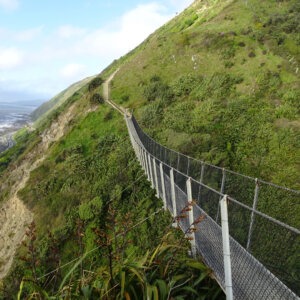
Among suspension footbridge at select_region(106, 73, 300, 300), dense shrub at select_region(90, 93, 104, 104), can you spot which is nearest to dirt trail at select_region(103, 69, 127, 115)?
dense shrub at select_region(90, 93, 104, 104)

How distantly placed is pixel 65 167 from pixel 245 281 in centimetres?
3269

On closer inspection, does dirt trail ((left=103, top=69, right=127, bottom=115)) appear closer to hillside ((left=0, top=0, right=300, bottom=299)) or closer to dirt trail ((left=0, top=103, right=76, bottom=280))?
hillside ((left=0, top=0, right=300, bottom=299))

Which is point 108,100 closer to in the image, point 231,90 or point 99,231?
point 231,90

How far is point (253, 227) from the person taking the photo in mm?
6883

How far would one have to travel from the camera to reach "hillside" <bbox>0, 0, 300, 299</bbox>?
20.5 meters

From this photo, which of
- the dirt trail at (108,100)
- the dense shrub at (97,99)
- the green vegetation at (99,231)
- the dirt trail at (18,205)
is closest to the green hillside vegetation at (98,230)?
the green vegetation at (99,231)

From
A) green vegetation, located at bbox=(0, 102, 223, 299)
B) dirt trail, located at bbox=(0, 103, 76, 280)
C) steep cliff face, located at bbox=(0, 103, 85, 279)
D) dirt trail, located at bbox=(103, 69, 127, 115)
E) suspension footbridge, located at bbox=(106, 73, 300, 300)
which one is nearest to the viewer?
suspension footbridge, located at bbox=(106, 73, 300, 300)

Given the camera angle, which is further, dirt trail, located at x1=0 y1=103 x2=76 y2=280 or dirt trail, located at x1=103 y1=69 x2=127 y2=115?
dirt trail, located at x1=103 y1=69 x2=127 y2=115

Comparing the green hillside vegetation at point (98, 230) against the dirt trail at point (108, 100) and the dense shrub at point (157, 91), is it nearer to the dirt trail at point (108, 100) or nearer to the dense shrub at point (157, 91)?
the dirt trail at point (108, 100)

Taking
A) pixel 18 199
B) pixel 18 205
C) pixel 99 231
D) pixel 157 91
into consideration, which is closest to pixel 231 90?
pixel 157 91

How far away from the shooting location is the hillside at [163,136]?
67.4ft

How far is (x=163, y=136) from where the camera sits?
3303cm

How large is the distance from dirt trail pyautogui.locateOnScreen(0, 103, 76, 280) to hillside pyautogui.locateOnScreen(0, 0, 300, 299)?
18cm

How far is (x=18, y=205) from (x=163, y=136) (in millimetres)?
16929
